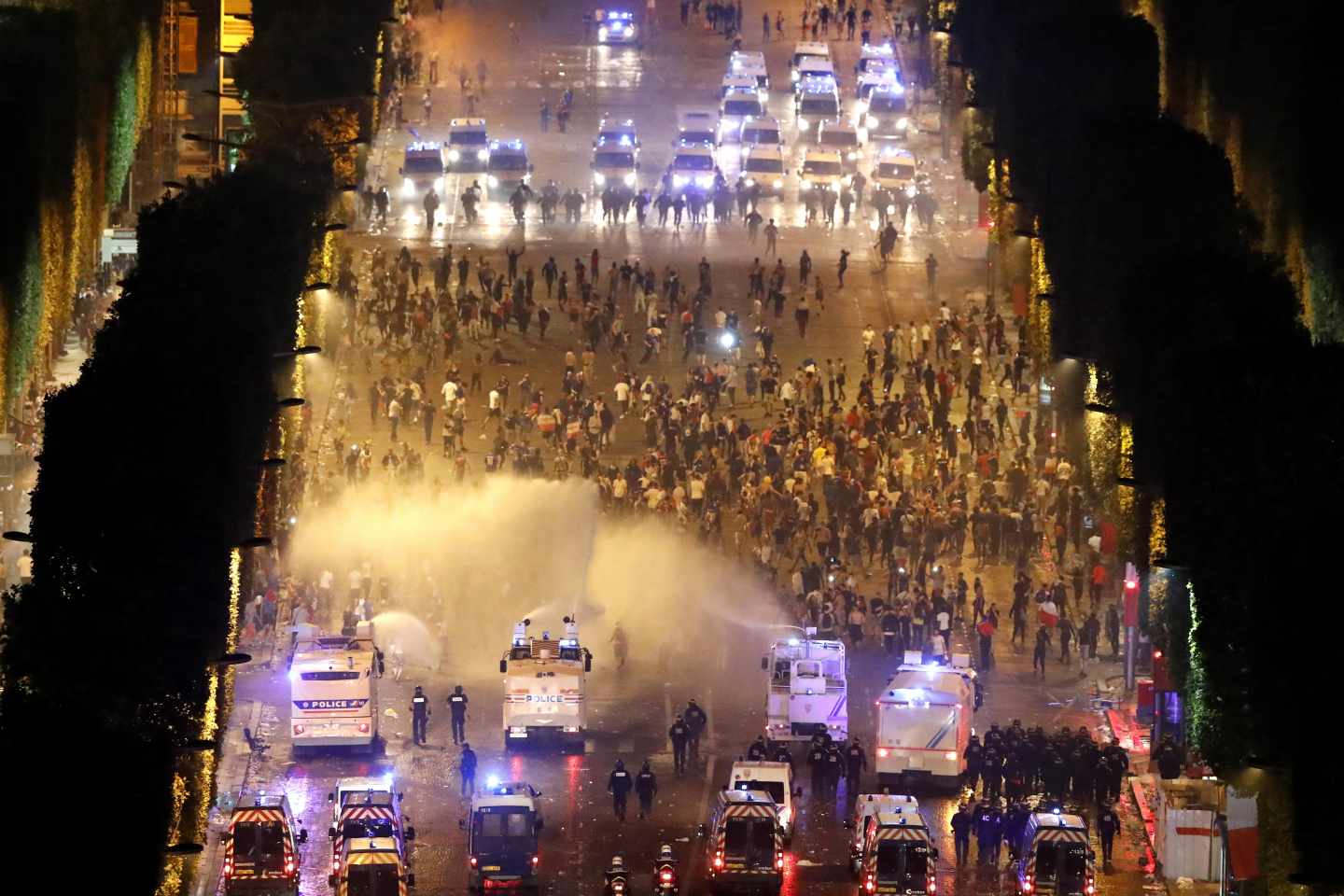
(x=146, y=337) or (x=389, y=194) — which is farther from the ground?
(x=389, y=194)

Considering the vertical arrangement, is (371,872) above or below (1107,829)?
below

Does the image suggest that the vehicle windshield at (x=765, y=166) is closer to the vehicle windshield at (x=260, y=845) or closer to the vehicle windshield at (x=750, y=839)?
the vehicle windshield at (x=750, y=839)

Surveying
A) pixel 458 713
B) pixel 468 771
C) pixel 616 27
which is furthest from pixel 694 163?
pixel 468 771

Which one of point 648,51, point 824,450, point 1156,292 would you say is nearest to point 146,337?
point 1156,292

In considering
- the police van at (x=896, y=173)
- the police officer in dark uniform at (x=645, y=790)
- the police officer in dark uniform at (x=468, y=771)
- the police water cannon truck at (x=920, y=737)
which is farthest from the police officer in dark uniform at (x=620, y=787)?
the police van at (x=896, y=173)

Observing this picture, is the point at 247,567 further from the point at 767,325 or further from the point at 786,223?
the point at 786,223

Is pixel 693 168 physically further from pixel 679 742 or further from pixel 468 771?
pixel 468 771

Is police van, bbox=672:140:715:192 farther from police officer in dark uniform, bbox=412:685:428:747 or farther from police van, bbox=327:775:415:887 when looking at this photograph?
police van, bbox=327:775:415:887

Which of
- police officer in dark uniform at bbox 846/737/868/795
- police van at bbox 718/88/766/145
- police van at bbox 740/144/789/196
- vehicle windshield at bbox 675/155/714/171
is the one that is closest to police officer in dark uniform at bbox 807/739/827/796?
police officer in dark uniform at bbox 846/737/868/795
